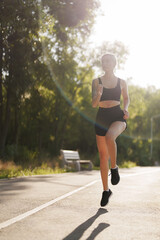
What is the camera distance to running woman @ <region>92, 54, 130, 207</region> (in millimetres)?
6039

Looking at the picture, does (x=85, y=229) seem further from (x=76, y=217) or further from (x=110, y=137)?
(x=110, y=137)

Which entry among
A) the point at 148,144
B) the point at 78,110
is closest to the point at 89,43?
the point at 78,110

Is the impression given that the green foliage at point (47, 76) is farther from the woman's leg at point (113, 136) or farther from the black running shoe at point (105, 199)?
the black running shoe at point (105, 199)

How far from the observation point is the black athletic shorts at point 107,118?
6.13 meters

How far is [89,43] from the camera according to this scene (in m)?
33.0

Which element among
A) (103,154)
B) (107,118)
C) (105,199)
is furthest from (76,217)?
(107,118)

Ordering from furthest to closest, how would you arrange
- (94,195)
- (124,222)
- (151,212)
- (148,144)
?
(148,144) < (94,195) < (151,212) < (124,222)

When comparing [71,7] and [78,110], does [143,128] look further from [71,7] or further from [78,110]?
[71,7]

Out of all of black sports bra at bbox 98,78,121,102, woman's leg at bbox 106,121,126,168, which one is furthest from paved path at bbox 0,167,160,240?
black sports bra at bbox 98,78,121,102

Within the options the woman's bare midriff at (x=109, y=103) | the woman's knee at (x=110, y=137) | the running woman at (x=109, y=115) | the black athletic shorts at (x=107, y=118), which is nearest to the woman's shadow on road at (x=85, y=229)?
the running woman at (x=109, y=115)

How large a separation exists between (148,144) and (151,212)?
158 ft

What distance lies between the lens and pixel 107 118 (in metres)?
6.14

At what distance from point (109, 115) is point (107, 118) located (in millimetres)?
55

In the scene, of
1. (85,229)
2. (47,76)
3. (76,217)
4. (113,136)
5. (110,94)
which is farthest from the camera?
(47,76)
